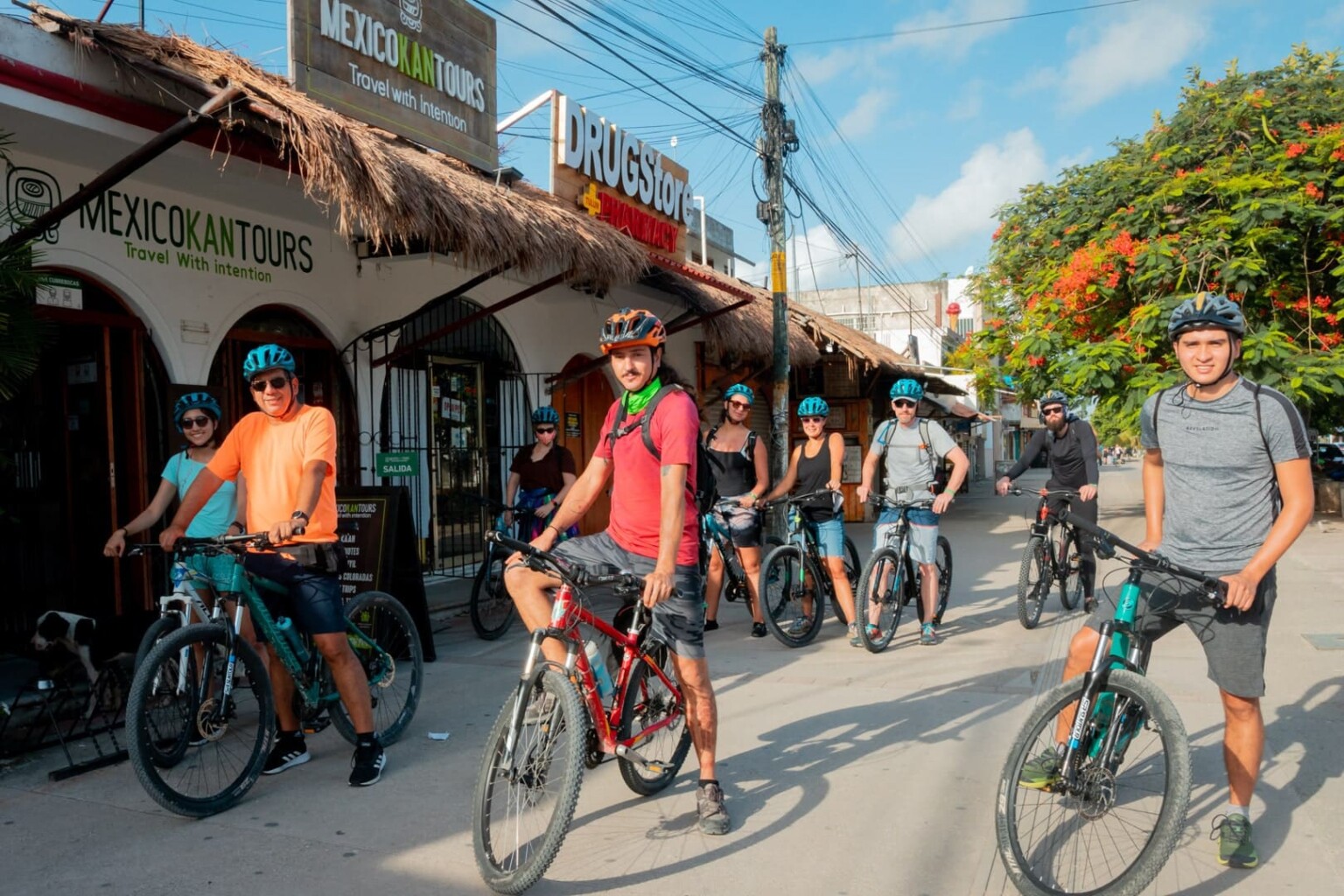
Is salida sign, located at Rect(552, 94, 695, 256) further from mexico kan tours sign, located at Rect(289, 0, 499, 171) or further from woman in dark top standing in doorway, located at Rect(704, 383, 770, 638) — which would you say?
woman in dark top standing in doorway, located at Rect(704, 383, 770, 638)

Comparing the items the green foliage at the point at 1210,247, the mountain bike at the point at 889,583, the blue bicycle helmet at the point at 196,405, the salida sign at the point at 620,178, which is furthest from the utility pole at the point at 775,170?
the blue bicycle helmet at the point at 196,405

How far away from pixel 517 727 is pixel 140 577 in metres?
5.14

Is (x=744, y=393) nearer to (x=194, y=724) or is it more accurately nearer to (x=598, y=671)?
(x=598, y=671)

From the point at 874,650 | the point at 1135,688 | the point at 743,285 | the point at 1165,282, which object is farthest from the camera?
the point at 743,285

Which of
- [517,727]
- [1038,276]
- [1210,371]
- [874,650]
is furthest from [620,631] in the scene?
[1038,276]

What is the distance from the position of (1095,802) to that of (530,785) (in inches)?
68.6

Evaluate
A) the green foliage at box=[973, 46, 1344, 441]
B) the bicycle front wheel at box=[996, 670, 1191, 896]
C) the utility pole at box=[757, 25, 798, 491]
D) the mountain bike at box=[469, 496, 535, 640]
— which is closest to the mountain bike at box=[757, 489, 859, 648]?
the mountain bike at box=[469, 496, 535, 640]

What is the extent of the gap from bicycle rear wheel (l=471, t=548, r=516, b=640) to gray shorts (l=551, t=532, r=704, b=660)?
3693mm

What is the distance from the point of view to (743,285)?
15102 millimetres

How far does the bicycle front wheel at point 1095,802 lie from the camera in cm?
283

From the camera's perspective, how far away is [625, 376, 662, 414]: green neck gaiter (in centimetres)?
361

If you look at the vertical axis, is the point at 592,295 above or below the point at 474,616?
above

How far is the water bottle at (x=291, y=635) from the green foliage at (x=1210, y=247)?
37.3 ft

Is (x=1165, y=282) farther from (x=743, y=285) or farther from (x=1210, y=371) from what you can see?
(x=1210, y=371)
